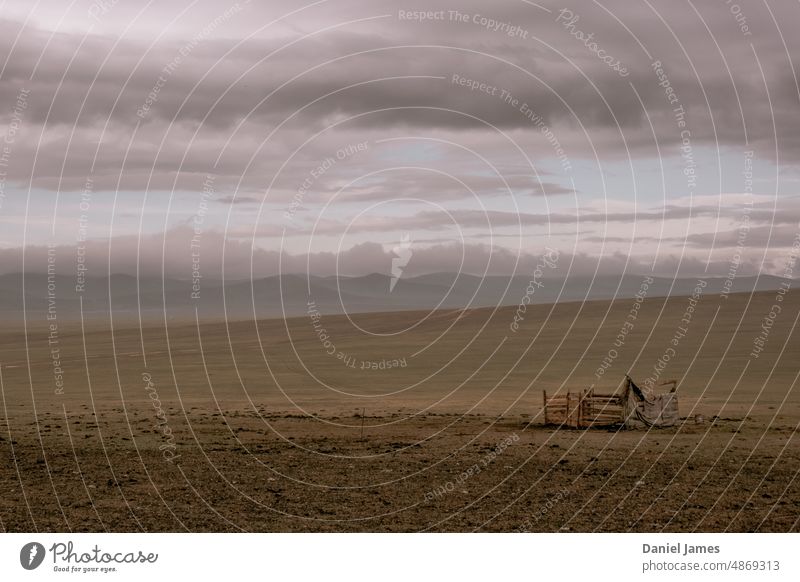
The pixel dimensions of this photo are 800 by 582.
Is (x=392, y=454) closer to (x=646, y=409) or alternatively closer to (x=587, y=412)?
(x=587, y=412)

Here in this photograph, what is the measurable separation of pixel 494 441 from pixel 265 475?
11739 mm

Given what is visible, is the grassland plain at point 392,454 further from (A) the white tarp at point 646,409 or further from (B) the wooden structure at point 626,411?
(A) the white tarp at point 646,409

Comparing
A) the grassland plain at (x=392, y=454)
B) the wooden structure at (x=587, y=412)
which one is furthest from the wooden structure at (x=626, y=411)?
the grassland plain at (x=392, y=454)

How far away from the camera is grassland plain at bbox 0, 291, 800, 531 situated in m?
27.1

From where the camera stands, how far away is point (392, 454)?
3662 cm

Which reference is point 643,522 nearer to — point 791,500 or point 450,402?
point 791,500

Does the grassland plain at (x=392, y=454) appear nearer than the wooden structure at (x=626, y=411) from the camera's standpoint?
Yes

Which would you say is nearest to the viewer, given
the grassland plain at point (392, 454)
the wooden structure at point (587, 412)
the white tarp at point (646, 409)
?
the grassland plain at point (392, 454)

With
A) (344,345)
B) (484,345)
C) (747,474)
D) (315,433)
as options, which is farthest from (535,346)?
(747,474)

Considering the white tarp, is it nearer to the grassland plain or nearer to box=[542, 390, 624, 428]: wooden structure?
box=[542, 390, 624, 428]: wooden structure

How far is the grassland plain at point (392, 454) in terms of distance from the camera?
88.9ft

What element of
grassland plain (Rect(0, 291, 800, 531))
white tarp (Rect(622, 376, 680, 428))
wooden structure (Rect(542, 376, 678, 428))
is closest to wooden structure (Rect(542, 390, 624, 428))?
wooden structure (Rect(542, 376, 678, 428))

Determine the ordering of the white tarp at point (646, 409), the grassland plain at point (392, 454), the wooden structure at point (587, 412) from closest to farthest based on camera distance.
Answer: the grassland plain at point (392, 454) → the white tarp at point (646, 409) → the wooden structure at point (587, 412)

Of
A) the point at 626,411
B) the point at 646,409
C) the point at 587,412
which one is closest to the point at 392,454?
the point at 587,412
